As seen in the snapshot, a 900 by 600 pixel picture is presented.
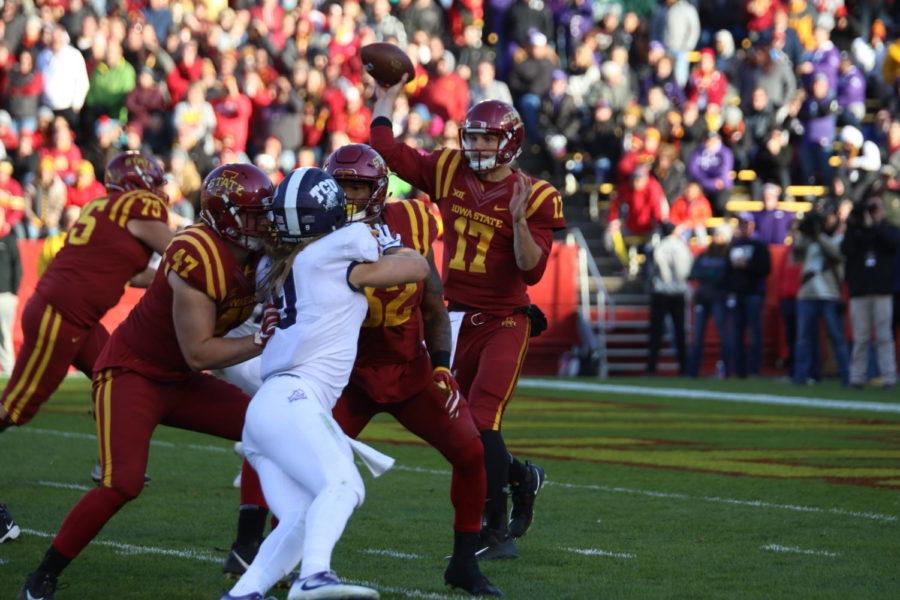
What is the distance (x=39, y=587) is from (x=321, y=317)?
4.44 feet

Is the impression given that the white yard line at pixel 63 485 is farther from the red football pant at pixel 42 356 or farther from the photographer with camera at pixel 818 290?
the photographer with camera at pixel 818 290

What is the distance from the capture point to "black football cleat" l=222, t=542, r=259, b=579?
5840mm

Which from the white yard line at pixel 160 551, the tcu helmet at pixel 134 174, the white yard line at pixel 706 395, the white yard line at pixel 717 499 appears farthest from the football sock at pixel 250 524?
the white yard line at pixel 706 395

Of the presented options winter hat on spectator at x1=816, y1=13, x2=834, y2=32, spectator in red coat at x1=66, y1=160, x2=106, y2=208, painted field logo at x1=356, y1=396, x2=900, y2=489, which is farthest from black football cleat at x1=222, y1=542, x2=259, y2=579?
winter hat on spectator at x1=816, y1=13, x2=834, y2=32

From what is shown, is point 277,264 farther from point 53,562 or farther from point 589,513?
point 589,513

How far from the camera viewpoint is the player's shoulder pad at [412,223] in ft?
19.5

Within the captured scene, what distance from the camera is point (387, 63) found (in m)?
7.02

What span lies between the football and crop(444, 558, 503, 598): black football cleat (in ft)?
7.70

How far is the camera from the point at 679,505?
7.85 m

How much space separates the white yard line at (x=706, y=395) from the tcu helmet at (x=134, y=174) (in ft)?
24.3

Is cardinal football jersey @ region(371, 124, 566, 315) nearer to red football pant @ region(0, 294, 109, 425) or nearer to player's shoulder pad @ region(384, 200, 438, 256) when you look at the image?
player's shoulder pad @ region(384, 200, 438, 256)

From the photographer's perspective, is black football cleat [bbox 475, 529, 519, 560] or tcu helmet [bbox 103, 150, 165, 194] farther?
tcu helmet [bbox 103, 150, 165, 194]

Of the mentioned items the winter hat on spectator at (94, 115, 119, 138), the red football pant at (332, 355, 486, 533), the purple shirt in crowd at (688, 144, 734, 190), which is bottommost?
the red football pant at (332, 355, 486, 533)

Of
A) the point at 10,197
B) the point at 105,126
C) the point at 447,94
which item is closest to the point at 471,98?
the point at 447,94
